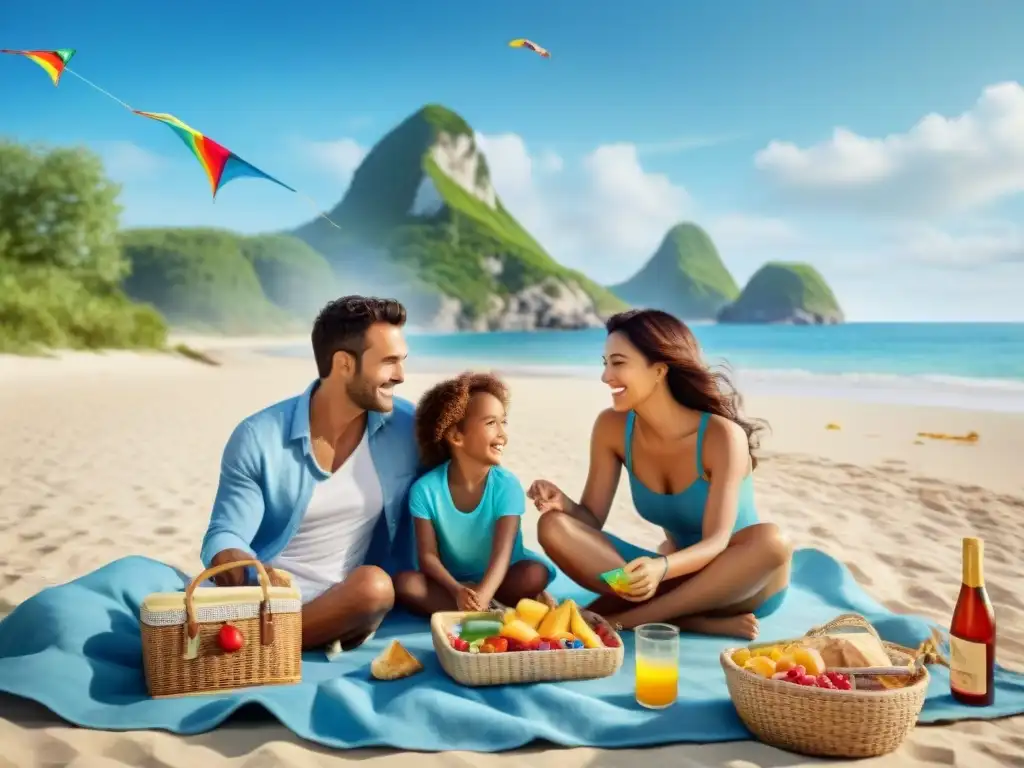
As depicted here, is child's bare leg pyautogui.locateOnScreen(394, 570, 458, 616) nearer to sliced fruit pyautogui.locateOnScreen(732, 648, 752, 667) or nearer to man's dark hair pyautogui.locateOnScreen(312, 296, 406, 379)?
man's dark hair pyautogui.locateOnScreen(312, 296, 406, 379)

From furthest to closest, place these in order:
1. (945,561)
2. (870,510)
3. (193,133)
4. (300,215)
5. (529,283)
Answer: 1. (300,215)
2. (529,283)
3. (870,510)
4. (945,561)
5. (193,133)

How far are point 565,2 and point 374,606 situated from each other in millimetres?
52832

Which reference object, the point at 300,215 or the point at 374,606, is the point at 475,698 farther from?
the point at 300,215

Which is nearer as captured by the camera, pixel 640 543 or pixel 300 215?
pixel 640 543

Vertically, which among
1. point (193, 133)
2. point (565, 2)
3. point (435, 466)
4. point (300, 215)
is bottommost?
point (435, 466)

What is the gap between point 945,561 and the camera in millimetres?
4727

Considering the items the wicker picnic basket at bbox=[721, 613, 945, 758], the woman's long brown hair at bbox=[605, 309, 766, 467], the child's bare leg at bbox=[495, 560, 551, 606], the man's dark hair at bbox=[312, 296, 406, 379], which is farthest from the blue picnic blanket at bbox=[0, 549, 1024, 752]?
the man's dark hair at bbox=[312, 296, 406, 379]

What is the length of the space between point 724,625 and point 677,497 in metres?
0.44

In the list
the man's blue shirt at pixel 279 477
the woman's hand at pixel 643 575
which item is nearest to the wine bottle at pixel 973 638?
the woman's hand at pixel 643 575

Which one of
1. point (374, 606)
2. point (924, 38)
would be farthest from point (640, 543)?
point (924, 38)

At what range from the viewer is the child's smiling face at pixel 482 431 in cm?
333

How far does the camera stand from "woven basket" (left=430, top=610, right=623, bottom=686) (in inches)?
108

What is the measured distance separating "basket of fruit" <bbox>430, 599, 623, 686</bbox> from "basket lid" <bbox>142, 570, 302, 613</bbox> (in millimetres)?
503

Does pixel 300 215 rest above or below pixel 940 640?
above
